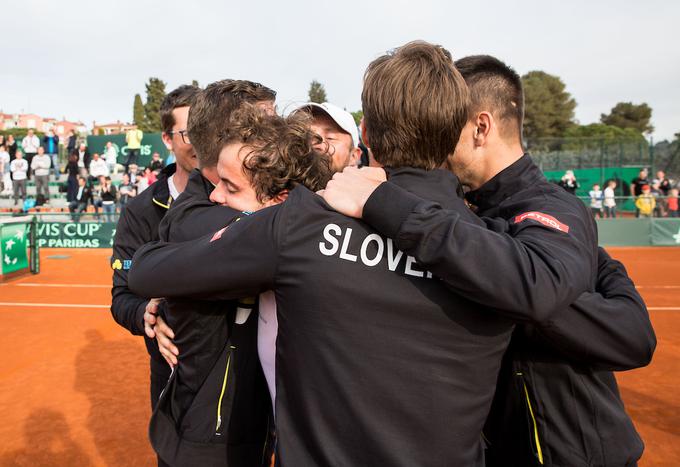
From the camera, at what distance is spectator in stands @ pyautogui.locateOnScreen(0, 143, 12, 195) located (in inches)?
902

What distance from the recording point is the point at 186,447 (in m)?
1.85

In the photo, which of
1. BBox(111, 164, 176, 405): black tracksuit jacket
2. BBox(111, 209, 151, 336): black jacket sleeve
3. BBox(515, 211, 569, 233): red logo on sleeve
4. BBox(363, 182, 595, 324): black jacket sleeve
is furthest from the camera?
BBox(111, 164, 176, 405): black tracksuit jacket

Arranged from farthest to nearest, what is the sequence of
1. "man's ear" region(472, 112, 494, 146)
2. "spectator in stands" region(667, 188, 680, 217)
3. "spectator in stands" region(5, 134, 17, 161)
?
1. "spectator in stands" region(5, 134, 17, 161)
2. "spectator in stands" region(667, 188, 680, 217)
3. "man's ear" region(472, 112, 494, 146)

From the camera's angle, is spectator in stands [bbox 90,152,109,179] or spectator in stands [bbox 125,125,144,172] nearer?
spectator in stands [bbox 90,152,109,179]

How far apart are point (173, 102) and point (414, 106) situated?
2.44 m

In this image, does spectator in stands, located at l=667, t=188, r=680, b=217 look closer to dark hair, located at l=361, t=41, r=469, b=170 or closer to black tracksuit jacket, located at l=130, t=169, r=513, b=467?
dark hair, located at l=361, t=41, r=469, b=170

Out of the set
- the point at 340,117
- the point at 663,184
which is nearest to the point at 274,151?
the point at 340,117

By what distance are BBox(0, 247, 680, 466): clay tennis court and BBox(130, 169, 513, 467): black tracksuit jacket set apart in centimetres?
354

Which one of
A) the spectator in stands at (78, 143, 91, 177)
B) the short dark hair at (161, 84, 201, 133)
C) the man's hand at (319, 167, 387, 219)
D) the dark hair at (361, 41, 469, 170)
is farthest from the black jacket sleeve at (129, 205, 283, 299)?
the spectator in stands at (78, 143, 91, 177)

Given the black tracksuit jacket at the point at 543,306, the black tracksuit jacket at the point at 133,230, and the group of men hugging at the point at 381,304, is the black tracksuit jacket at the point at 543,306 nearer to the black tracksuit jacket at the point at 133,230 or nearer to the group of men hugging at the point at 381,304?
the group of men hugging at the point at 381,304

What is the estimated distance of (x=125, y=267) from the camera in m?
2.93

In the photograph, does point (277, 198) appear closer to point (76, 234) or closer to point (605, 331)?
point (605, 331)

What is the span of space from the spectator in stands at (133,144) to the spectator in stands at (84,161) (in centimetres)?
172

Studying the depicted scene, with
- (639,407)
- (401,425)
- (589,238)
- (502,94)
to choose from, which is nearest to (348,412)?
(401,425)
